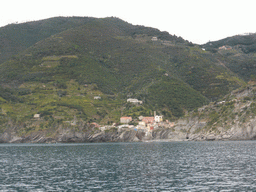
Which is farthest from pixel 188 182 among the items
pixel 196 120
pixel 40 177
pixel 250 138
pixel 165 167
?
pixel 196 120

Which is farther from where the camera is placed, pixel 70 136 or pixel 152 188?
pixel 70 136

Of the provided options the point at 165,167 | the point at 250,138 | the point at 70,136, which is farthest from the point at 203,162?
the point at 70,136

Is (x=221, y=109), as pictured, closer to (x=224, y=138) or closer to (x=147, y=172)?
(x=224, y=138)

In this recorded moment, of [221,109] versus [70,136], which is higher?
[221,109]

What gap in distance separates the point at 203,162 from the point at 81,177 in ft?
101

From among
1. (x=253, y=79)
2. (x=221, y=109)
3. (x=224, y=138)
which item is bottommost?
(x=224, y=138)

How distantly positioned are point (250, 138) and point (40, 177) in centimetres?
12241

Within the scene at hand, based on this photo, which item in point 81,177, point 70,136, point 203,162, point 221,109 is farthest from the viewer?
point 70,136

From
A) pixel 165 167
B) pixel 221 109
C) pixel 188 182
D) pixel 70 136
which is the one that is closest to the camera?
pixel 188 182

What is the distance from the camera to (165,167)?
228ft

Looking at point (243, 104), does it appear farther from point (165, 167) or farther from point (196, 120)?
point (165, 167)

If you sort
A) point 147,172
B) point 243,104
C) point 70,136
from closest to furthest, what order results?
point 147,172 < point 243,104 < point 70,136

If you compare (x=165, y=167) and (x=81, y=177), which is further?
(x=165, y=167)

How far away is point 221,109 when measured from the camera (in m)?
182
